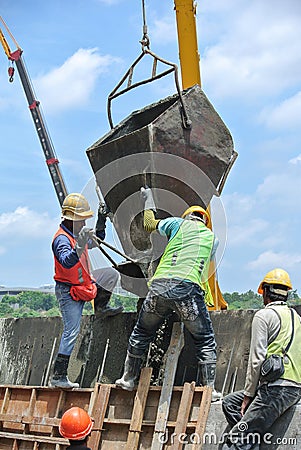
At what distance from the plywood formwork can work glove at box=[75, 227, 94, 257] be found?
143 centimetres

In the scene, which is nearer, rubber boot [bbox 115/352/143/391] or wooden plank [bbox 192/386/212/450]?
wooden plank [bbox 192/386/212/450]

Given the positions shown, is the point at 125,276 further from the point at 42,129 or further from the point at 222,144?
the point at 42,129

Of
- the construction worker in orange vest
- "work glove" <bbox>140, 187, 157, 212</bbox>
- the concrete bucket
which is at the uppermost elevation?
the concrete bucket

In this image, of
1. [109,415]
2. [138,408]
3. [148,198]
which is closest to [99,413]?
[109,415]

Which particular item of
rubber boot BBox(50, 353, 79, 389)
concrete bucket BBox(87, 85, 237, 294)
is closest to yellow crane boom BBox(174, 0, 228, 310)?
concrete bucket BBox(87, 85, 237, 294)

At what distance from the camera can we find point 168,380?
650 cm

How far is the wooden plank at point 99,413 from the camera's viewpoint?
6535 mm

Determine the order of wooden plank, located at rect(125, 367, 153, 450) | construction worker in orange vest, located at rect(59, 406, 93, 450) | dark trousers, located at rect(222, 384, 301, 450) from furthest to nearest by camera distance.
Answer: wooden plank, located at rect(125, 367, 153, 450)
dark trousers, located at rect(222, 384, 301, 450)
construction worker in orange vest, located at rect(59, 406, 93, 450)

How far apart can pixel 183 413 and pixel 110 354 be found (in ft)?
6.18

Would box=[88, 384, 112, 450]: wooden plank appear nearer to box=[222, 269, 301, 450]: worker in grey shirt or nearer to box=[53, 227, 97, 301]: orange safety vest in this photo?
box=[53, 227, 97, 301]: orange safety vest

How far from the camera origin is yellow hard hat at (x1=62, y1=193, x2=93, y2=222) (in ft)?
24.3

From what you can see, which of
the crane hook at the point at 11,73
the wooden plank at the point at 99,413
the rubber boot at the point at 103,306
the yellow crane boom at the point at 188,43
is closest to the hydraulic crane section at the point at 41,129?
the crane hook at the point at 11,73

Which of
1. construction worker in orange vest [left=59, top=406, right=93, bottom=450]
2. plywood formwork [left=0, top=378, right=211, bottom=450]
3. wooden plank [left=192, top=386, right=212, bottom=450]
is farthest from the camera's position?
plywood formwork [left=0, top=378, right=211, bottom=450]

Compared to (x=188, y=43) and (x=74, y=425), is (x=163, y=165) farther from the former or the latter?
(x=188, y=43)
